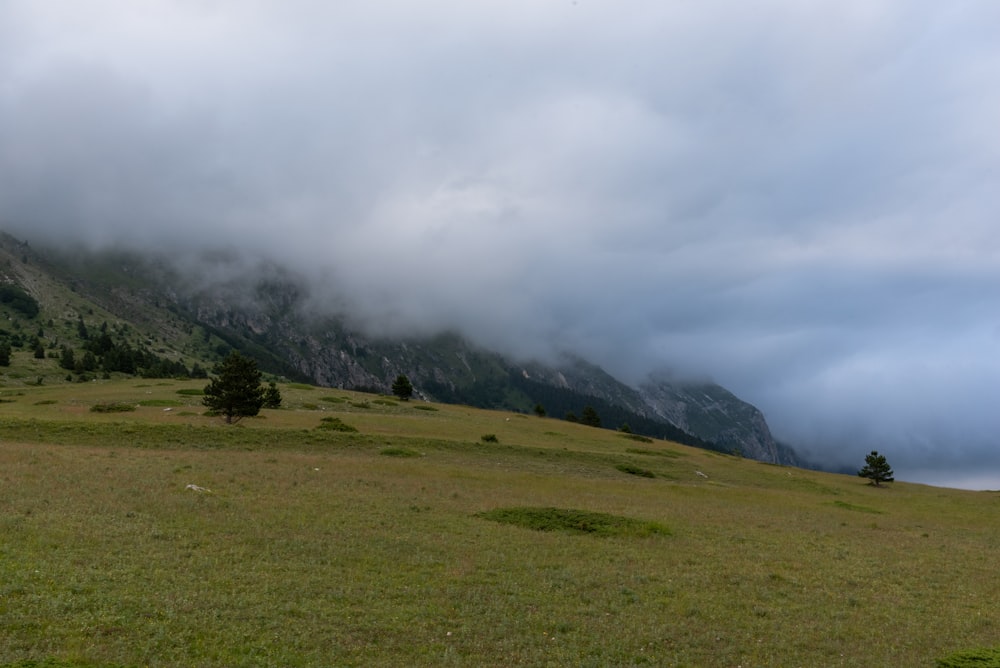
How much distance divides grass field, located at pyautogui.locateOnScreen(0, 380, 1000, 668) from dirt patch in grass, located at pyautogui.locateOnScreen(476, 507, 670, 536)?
2.04ft

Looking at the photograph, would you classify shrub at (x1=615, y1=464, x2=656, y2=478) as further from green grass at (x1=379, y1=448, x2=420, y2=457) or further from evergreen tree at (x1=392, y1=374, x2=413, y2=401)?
evergreen tree at (x1=392, y1=374, x2=413, y2=401)

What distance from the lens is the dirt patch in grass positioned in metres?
27.5

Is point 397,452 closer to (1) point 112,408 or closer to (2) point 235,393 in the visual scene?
(2) point 235,393

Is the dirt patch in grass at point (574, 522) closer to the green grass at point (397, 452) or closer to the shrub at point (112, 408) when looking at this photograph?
the green grass at point (397, 452)

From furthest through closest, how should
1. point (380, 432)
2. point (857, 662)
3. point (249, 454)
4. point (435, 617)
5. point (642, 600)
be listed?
point (380, 432) < point (249, 454) < point (642, 600) < point (435, 617) < point (857, 662)

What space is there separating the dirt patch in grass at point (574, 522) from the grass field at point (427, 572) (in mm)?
622

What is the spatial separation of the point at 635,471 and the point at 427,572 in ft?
139

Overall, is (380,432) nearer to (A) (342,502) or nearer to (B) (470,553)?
(A) (342,502)

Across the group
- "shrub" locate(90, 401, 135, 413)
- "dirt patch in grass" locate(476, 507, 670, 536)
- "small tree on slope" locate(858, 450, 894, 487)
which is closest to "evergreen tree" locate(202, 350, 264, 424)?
"shrub" locate(90, 401, 135, 413)

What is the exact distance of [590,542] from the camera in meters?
25.5

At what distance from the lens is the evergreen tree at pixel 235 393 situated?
190 ft

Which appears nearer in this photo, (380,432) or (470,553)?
(470,553)

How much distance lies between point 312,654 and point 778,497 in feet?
158

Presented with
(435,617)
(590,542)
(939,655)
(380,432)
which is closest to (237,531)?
(435,617)
